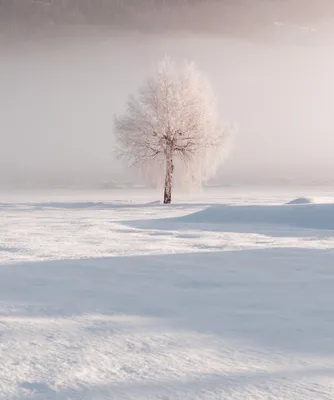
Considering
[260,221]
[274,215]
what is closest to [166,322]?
[260,221]

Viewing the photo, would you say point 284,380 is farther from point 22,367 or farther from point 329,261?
point 329,261

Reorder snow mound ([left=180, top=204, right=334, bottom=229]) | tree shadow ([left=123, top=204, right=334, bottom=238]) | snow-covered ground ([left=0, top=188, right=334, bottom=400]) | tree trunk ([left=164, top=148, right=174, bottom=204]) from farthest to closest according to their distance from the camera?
tree trunk ([left=164, top=148, right=174, bottom=204])
snow mound ([left=180, top=204, right=334, bottom=229])
tree shadow ([left=123, top=204, right=334, bottom=238])
snow-covered ground ([left=0, top=188, right=334, bottom=400])

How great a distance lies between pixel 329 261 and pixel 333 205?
21.4 feet

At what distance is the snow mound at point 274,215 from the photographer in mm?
11781

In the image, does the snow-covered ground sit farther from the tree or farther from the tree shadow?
the tree

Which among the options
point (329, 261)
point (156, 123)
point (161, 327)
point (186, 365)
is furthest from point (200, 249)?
point (156, 123)

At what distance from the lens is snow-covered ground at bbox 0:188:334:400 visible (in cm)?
237

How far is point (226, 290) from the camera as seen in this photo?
449cm

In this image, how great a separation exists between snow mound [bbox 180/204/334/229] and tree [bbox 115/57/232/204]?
11377 millimetres

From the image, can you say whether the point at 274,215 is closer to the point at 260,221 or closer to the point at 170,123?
the point at 260,221

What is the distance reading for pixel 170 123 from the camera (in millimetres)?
24953

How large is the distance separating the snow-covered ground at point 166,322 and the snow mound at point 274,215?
460cm

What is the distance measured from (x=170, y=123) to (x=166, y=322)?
2212cm

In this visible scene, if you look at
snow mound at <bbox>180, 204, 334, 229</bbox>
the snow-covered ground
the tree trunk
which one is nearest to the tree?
the tree trunk
